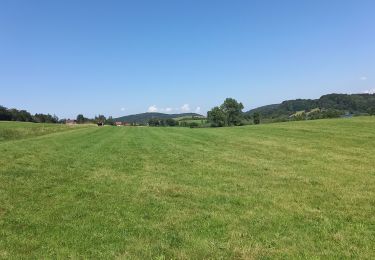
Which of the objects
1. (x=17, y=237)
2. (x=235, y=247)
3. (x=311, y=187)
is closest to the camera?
(x=235, y=247)

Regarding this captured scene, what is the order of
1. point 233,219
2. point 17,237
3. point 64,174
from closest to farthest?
point 17,237 → point 233,219 → point 64,174

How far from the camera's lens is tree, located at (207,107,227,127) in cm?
15800

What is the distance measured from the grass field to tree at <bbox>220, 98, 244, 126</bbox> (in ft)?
465

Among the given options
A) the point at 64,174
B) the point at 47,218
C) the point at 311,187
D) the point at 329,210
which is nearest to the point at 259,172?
the point at 311,187

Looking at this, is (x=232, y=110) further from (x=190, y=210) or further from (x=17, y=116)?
(x=190, y=210)

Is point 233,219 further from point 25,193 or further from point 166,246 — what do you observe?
point 25,193

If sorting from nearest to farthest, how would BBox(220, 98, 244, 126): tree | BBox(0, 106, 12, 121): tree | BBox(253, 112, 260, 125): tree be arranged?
A: BBox(0, 106, 12, 121): tree
BBox(253, 112, 260, 125): tree
BBox(220, 98, 244, 126): tree

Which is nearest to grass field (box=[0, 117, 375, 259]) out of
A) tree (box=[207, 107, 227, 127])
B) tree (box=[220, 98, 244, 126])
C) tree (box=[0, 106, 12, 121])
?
tree (box=[0, 106, 12, 121])

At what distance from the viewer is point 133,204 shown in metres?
11.7

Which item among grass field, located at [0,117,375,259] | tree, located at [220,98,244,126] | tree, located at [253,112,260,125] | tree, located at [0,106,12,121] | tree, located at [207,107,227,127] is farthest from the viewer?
tree, located at [220,98,244,126]

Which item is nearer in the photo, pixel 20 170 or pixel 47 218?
pixel 47 218

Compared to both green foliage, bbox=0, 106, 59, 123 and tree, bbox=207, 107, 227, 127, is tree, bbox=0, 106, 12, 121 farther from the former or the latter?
→ tree, bbox=207, 107, 227, 127

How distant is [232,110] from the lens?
16150cm

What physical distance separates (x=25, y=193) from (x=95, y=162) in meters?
7.88
